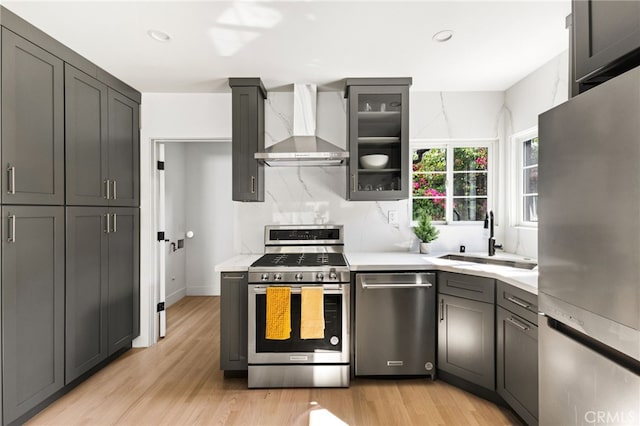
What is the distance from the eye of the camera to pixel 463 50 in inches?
95.0

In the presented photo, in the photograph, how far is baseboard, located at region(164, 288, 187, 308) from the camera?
4492 millimetres

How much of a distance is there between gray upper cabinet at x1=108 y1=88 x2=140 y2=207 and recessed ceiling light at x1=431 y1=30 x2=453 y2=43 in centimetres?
259

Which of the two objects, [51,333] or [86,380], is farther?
[86,380]

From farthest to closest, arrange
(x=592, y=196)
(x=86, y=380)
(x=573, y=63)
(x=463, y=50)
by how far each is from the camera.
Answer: (x=86, y=380) → (x=463, y=50) → (x=573, y=63) → (x=592, y=196)

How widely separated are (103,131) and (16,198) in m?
0.99

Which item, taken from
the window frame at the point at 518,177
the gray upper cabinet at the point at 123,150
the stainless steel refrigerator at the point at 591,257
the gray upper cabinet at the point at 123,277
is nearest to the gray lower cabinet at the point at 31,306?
the gray upper cabinet at the point at 123,277

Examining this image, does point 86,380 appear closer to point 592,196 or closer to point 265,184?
point 265,184

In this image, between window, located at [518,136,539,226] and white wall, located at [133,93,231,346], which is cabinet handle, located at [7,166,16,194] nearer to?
white wall, located at [133,93,231,346]

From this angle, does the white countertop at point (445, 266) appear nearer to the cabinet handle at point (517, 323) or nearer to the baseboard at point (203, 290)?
the cabinet handle at point (517, 323)

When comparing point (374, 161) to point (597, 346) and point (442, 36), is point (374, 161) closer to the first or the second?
point (442, 36)

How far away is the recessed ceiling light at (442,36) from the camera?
2.17 m

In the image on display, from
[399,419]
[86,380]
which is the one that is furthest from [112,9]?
[399,419]

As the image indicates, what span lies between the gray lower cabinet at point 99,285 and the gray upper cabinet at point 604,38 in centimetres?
294

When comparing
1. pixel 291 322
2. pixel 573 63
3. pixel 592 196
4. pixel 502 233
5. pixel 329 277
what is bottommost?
pixel 291 322
